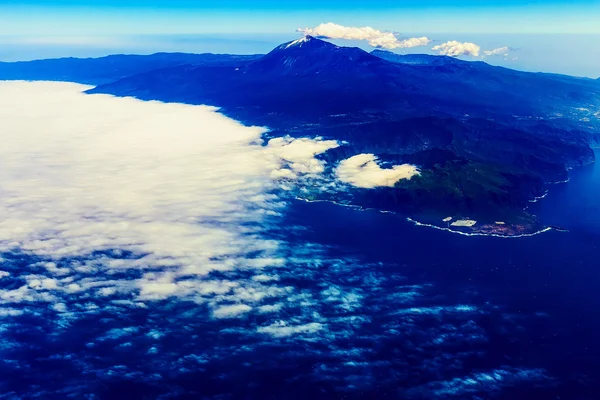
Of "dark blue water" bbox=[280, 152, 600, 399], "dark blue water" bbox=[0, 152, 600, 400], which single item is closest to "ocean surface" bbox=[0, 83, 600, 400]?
"dark blue water" bbox=[0, 152, 600, 400]

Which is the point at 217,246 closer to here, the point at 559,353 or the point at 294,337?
the point at 294,337

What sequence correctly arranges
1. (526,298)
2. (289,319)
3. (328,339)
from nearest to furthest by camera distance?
(328,339) → (289,319) → (526,298)

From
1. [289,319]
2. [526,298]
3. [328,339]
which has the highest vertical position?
[289,319]

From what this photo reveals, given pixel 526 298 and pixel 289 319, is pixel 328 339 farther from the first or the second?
pixel 526 298

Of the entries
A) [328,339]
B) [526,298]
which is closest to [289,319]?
[328,339]

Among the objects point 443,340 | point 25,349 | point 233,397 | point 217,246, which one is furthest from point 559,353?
point 25,349

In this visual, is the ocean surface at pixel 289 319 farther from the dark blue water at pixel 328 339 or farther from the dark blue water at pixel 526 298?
the dark blue water at pixel 526 298

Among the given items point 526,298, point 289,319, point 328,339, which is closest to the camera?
point 328,339

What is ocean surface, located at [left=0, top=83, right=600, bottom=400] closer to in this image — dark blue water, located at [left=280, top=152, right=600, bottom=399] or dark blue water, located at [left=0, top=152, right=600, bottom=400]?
dark blue water, located at [left=0, top=152, right=600, bottom=400]

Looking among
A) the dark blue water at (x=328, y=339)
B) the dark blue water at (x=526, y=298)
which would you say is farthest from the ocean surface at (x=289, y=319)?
the dark blue water at (x=526, y=298)
